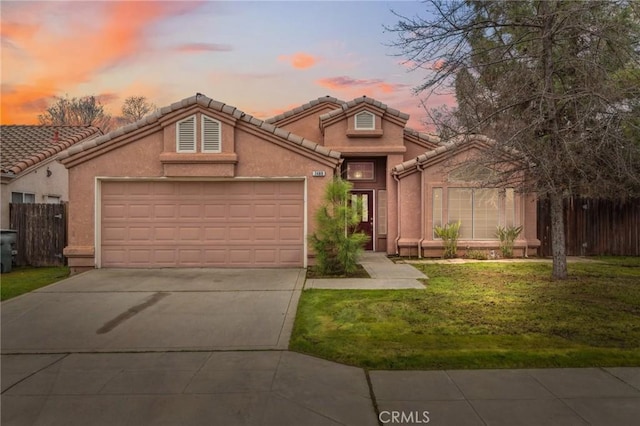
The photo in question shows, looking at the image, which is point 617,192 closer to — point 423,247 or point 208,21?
point 423,247

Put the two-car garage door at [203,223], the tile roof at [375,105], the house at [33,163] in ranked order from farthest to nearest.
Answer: the tile roof at [375,105], the house at [33,163], the two-car garage door at [203,223]

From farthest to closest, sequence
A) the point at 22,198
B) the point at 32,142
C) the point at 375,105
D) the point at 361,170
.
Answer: the point at 32,142, the point at 361,170, the point at 375,105, the point at 22,198

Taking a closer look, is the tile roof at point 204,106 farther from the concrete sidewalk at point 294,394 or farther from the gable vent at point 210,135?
the concrete sidewalk at point 294,394

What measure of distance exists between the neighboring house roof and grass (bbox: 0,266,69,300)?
336cm

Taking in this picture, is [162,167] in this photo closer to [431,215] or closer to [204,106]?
[204,106]

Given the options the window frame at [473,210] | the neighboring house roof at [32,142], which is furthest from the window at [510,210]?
the neighboring house roof at [32,142]

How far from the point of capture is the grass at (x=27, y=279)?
9359mm

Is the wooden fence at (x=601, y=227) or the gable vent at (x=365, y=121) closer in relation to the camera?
the wooden fence at (x=601, y=227)

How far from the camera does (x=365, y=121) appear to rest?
16.0 m

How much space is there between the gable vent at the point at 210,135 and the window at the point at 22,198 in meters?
6.93

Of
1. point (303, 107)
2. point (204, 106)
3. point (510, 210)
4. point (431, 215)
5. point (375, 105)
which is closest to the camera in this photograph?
point (204, 106)

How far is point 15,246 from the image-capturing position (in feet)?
42.8

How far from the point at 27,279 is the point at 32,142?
790cm

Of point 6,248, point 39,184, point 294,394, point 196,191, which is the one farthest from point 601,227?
point 39,184
